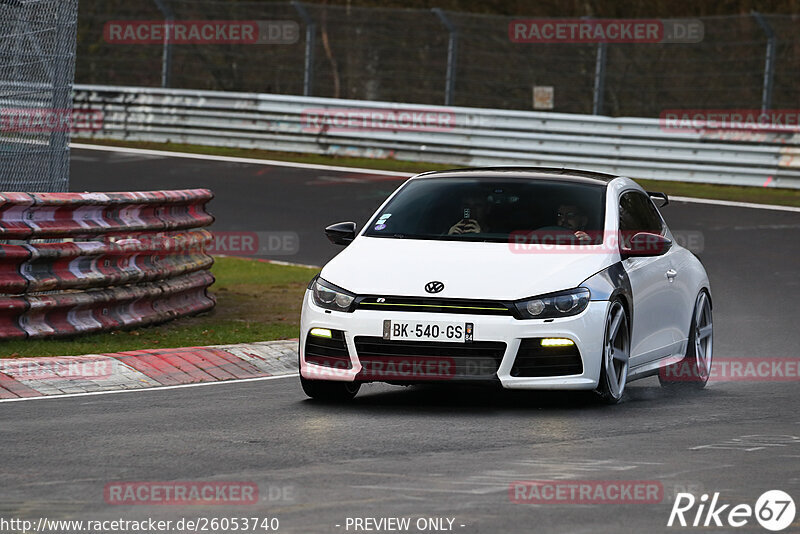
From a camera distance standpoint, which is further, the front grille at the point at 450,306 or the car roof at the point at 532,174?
the car roof at the point at 532,174

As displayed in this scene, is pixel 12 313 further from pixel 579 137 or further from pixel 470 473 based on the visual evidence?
pixel 579 137

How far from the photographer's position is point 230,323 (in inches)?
542

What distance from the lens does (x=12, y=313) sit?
11484 millimetres

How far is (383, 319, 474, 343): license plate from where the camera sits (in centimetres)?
924

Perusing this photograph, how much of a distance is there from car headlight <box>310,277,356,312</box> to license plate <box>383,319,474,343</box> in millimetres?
430

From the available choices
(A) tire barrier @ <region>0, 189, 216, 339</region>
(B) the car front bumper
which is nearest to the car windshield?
(B) the car front bumper

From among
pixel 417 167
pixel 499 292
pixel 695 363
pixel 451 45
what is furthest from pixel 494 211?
pixel 451 45

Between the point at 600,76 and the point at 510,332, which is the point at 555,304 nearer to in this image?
the point at 510,332

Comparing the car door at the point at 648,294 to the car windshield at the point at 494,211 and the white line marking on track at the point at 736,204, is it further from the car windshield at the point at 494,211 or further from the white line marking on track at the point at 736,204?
the white line marking on track at the point at 736,204

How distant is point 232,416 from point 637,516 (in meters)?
3.31

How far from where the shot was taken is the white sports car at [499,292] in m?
9.30

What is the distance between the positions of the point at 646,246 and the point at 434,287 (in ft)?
5.40

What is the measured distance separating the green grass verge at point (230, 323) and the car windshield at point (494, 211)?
2449 mm

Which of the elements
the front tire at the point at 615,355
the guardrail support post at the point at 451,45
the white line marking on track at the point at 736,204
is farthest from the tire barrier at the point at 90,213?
the guardrail support post at the point at 451,45
